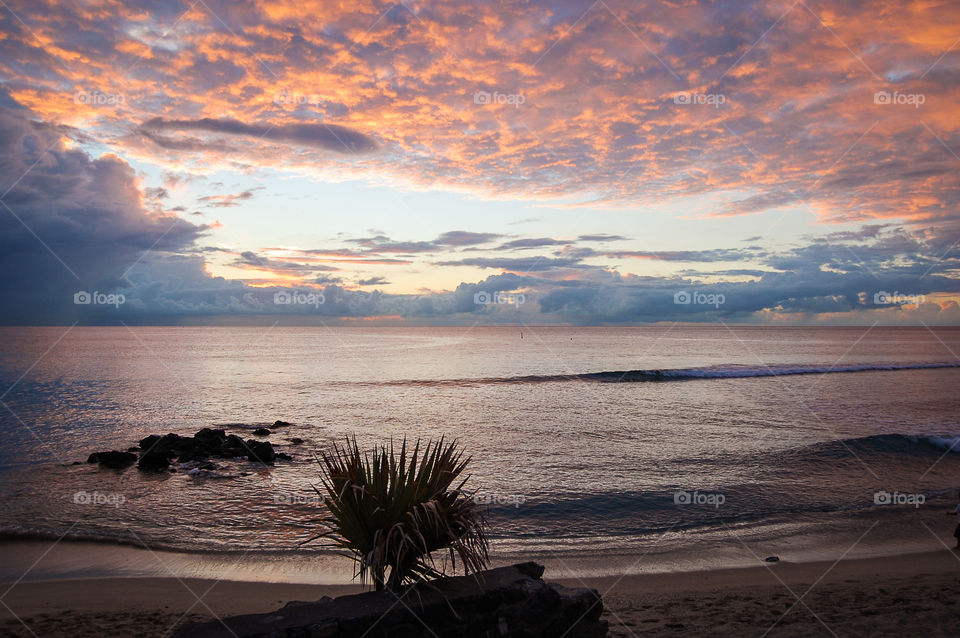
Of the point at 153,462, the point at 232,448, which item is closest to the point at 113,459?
the point at 153,462

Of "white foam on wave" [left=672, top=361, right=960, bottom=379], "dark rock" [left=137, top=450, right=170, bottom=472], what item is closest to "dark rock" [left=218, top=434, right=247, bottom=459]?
"dark rock" [left=137, top=450, right=170, bottom=472]

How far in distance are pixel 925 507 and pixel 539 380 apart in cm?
3835

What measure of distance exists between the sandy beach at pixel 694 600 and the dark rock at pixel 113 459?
35.8ft

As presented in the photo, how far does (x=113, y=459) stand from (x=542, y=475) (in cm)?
1479

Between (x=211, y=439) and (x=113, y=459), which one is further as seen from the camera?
(x=211, y=439)

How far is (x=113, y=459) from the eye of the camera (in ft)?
63.6

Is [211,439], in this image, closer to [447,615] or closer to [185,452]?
[185,452]

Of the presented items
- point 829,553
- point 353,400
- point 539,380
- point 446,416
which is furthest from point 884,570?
point 539,380

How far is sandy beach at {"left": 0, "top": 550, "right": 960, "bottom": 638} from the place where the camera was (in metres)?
7.28

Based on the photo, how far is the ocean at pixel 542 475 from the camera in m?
11.6

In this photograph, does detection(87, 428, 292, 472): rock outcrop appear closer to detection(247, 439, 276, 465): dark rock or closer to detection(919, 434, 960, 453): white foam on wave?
detection(247, 439, 276, 465): dark rock

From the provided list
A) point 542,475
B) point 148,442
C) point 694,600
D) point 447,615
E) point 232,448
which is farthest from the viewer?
point 148,442

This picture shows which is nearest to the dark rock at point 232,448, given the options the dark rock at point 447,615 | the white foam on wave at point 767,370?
the dark rock at point 447,615

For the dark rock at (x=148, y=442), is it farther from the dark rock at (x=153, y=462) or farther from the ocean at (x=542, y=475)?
the dark rock at (x=153, y=462)
